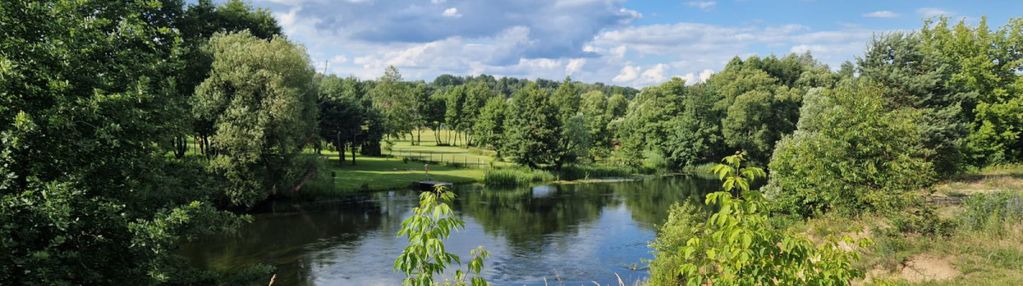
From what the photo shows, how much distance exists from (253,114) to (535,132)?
97.5ft

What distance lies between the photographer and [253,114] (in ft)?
110

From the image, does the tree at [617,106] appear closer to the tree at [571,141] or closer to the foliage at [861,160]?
the tree at [571,141]

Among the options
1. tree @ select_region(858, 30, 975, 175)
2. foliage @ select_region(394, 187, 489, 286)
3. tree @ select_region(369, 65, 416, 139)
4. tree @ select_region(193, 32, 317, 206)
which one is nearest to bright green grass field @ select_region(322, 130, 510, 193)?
tree @ select_region(193, 32, 317, 206)

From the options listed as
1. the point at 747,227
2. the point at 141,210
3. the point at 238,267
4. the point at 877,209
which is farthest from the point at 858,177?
the point at 238,267

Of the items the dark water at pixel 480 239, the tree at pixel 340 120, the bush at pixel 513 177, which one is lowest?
the dark water at pixel 480 239

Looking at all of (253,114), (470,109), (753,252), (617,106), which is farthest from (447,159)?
(753,252)

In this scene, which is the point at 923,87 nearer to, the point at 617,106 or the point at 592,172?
the point at 592,172

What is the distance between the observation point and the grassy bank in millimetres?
14117

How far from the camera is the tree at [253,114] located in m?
33.0

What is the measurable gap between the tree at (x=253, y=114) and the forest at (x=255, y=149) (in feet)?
0.39

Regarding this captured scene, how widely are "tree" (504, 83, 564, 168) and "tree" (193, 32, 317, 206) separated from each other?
26356 millimetres

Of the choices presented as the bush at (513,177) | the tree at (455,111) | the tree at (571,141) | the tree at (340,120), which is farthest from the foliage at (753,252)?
the tree at (455,111)

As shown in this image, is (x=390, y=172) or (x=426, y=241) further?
(x=390, y=172)

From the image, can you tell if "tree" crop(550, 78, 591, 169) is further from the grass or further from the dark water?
the dark water
